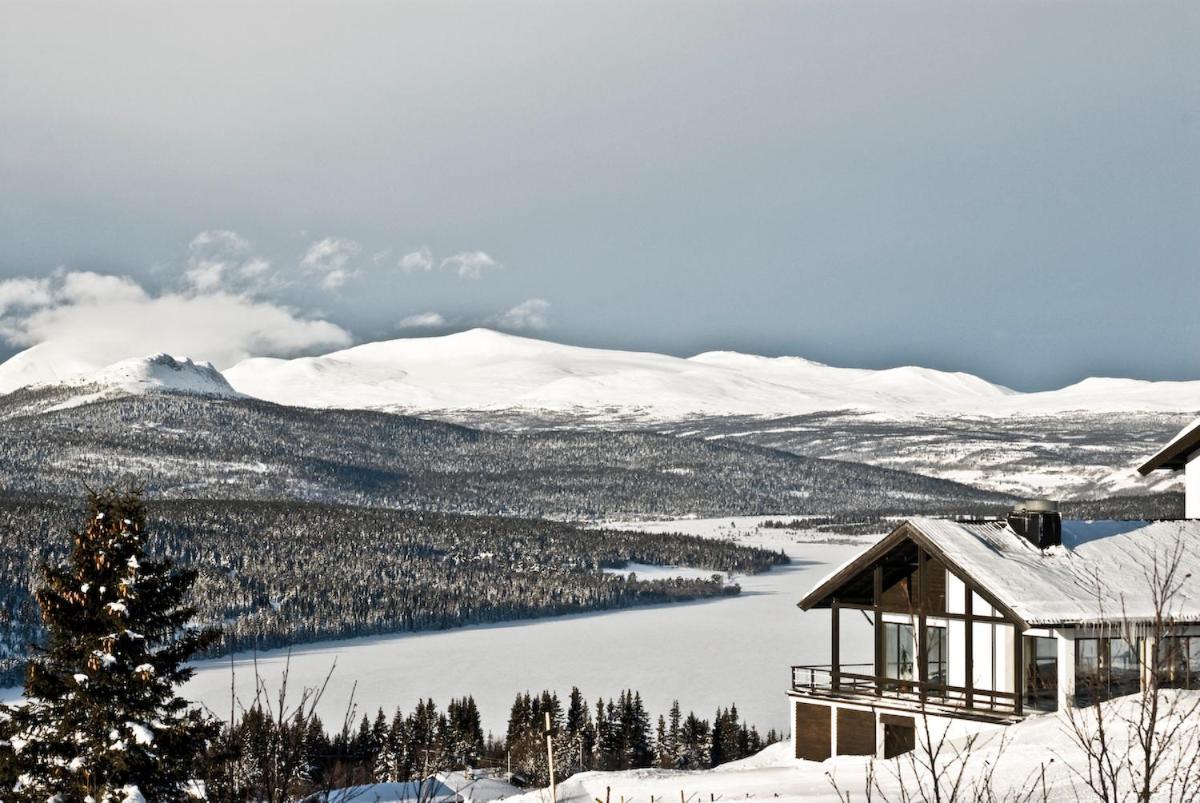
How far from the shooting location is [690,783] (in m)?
22.7

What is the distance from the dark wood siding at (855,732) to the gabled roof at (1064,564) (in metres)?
2.71

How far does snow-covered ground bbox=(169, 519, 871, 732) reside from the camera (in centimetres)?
11200

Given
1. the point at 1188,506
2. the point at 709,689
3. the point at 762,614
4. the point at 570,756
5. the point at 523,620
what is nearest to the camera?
the point at 1188,506

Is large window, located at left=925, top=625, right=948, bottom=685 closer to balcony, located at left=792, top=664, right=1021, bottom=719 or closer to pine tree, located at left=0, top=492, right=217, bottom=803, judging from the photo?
balcony, located at left=792, top=664, right=1021, bottom=719

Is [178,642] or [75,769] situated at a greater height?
[178,642]

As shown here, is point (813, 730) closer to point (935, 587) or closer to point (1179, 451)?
point (935, 587)

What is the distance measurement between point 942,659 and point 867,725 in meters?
2.04

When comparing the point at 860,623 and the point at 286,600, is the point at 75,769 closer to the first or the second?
the point at 860,623

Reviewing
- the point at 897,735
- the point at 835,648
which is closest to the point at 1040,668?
the point at 897,735

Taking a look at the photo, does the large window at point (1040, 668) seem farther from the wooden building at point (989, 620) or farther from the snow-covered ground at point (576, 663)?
the snow-covered ground at point (576, 663)

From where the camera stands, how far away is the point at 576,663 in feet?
447

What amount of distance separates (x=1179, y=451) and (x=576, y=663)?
352 ft

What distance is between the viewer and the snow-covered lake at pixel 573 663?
11150 centimetres

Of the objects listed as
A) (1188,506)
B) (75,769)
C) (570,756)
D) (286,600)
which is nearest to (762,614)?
(286,600)
